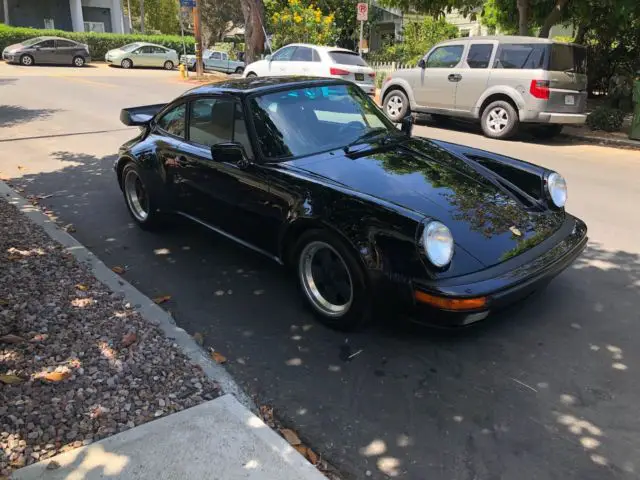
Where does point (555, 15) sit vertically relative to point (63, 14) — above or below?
below

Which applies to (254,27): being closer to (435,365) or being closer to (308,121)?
(308,121)

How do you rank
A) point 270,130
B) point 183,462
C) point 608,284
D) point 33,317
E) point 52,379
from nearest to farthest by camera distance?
point 183,462 → point 52,379 → point 33,317 → point 270,130 → point 608,284

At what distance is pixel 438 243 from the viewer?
302 centimetres

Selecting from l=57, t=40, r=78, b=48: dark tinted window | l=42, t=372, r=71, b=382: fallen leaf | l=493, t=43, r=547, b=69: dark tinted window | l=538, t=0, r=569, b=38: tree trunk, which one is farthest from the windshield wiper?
l=57, t=40, r=78, b=48: dark tinted window

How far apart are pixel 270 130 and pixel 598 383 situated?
8.94 feet

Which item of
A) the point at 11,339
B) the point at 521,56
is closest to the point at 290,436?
the point at 11,339

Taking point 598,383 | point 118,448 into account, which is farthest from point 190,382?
point 598,383

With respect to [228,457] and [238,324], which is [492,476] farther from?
[238,324]

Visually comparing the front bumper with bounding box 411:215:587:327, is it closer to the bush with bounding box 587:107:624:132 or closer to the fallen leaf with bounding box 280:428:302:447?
the fallen leaf with bounding box 280:428:302:447

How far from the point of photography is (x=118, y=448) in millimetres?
2482

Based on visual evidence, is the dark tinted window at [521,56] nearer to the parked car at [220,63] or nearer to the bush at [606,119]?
the bush at [606,119]

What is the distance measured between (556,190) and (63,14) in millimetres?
40798

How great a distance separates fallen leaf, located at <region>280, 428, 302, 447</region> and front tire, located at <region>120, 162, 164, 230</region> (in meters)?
3.03

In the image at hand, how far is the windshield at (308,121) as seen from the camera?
3977 millimetres
